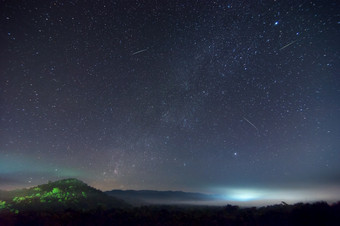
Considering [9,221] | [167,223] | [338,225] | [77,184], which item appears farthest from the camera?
[77,184]

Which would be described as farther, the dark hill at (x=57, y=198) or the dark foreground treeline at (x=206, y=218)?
the dark hill at (x=57, y=198)

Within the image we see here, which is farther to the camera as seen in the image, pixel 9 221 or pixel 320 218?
pixel 9 221

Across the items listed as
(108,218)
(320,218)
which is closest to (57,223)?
(108,218)

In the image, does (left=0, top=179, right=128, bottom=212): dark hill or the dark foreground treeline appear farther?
(left=0, top=179, right=128, bottom=212): dark hill

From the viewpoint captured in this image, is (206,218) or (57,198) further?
(57,198)

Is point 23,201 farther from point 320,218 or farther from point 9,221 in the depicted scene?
point 320,218

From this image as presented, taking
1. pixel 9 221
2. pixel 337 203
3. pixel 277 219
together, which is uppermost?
pixel 337 203

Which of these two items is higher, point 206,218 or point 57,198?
point 57,198

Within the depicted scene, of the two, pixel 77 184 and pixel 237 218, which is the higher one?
pixel 77 184
